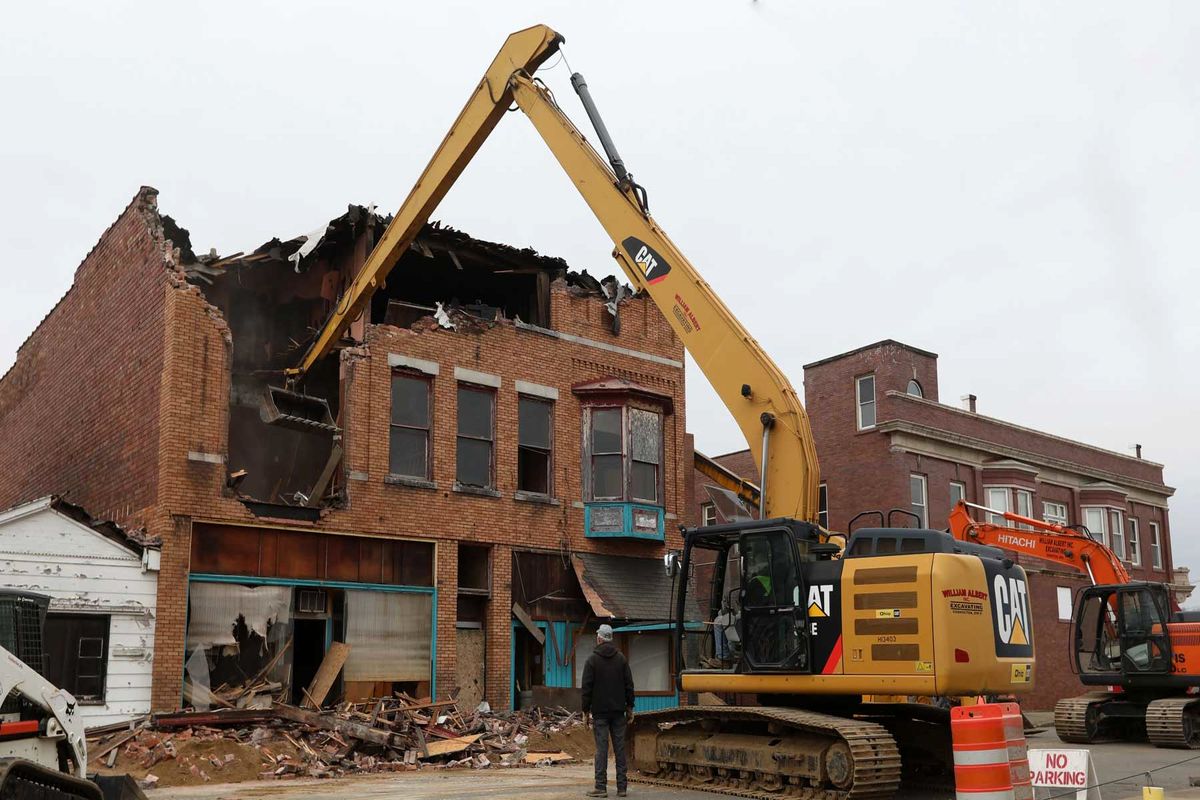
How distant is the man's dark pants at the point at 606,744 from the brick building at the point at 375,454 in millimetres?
8952

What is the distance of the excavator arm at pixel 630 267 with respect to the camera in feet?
43.0

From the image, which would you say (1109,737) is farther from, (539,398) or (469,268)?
(469,268)

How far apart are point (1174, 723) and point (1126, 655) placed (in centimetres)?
184

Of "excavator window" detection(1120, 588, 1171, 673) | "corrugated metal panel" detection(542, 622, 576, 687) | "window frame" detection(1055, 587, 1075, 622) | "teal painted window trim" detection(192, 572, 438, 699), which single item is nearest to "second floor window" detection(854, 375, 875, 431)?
"window frame" detection(1055, 587, 1075, 622)

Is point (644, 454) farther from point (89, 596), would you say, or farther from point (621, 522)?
point (89, 596)

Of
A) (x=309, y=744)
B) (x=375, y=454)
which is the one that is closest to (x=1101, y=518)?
(x=375, y=454)

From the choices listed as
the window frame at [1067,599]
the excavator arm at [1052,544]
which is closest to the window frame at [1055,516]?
the window frame at [1067,599]

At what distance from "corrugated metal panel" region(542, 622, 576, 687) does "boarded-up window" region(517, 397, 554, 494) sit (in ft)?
9.40

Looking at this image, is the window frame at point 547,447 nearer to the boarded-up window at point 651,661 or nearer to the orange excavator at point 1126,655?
the boarded-up window at point 651,661

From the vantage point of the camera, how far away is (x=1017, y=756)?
9906mm

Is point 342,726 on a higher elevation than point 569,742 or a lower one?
higher

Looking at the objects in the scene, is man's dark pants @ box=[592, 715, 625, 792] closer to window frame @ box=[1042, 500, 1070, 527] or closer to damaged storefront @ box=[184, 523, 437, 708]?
damaged storefront @ box=[184, 523, 437, 708]

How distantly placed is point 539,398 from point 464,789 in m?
11.8

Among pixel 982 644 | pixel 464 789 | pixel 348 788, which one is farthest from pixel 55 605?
pixel 982 644
